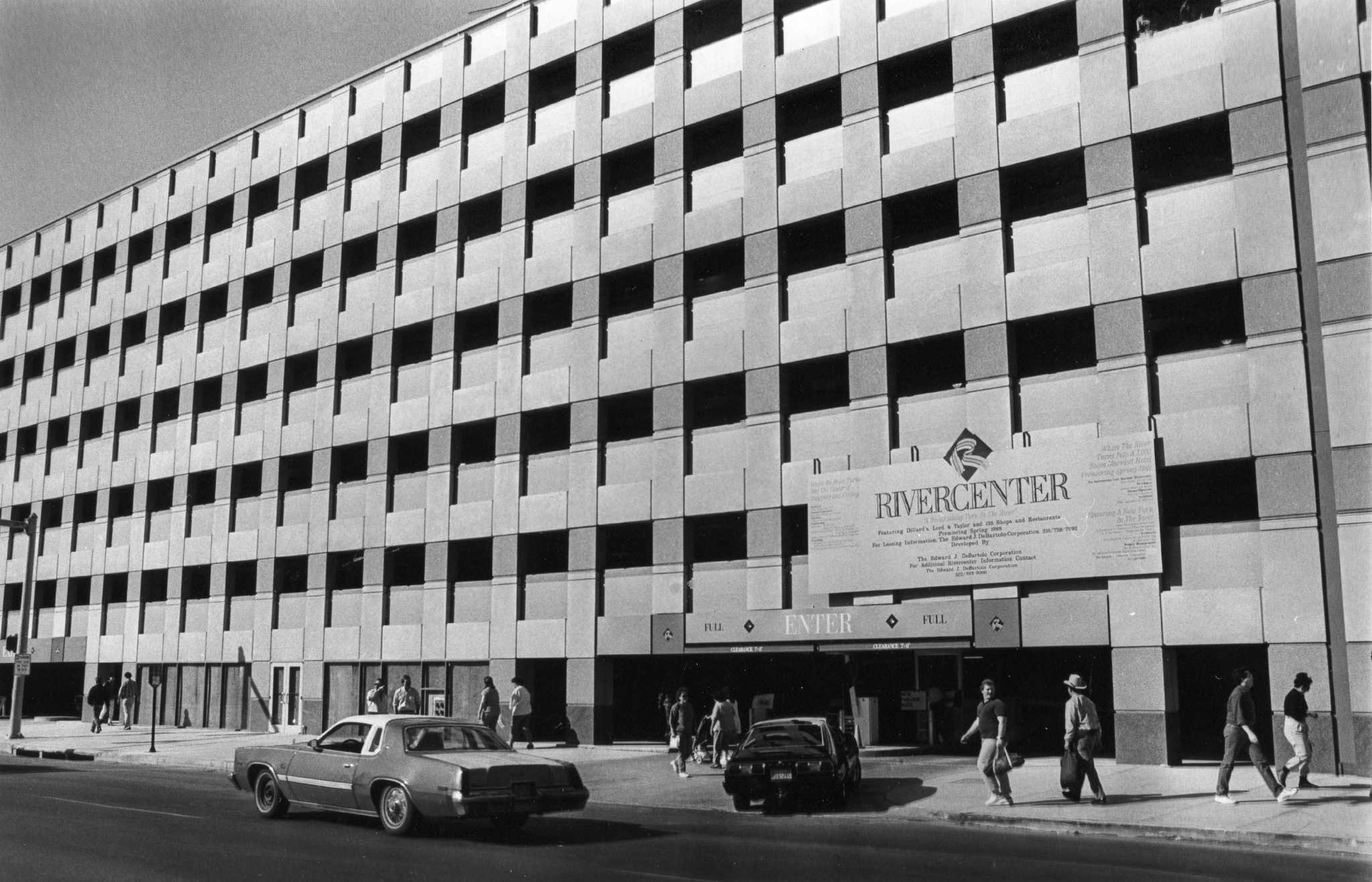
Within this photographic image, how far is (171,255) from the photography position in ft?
153

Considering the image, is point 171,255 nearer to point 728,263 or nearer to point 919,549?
point 728,263

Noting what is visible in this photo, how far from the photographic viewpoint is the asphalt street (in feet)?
38.6

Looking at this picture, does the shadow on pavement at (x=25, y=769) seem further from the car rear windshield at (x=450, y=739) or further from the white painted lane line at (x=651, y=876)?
the white painted lane line at (x=651, y=876)

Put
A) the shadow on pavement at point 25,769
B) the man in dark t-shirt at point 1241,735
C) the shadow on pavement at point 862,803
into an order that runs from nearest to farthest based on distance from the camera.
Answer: the man in dark t-shirt at point 1241,735 → the shadow on pavement at point 862,803 → the shadow on pavement at point 25,769

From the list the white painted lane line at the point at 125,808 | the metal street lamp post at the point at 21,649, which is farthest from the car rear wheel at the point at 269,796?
the metal street lamp post at the point at 21,649

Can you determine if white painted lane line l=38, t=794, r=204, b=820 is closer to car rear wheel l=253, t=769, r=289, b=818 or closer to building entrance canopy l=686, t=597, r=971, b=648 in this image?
car rear wheel l=253, t=769, r=289, b=818

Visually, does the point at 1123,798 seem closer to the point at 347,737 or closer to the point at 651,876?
A: the point at 651,876

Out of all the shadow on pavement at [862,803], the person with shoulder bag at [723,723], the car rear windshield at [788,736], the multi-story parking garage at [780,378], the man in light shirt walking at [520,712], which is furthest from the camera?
the man in light shirt walking at [520,712]

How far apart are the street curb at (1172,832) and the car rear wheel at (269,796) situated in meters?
8.84

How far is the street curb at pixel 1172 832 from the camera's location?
536 inches

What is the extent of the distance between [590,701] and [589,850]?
17.8 meters

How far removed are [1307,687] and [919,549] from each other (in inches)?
376

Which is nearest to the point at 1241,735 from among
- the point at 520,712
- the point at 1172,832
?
the point at 1172,832

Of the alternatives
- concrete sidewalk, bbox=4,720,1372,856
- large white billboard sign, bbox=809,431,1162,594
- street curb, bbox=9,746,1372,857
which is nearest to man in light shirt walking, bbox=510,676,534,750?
concrete sidewalk, bbox=4,720,1372,856
